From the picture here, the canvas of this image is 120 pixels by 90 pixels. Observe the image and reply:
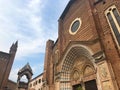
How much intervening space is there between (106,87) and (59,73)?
5252 mm

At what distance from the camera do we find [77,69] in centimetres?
1002

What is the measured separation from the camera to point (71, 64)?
1073cm

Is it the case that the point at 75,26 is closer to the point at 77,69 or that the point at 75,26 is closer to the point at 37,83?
the point at 77,69

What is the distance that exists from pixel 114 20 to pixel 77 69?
16.1ft

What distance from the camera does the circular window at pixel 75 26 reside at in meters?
11.5

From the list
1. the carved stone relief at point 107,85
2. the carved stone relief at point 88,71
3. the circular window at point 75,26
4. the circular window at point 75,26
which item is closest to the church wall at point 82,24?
the circular window at point 75,26

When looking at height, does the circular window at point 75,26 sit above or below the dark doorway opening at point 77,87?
above

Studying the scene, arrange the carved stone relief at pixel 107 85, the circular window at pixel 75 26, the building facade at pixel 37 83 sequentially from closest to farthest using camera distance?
the carved stone relief at pixel 107 85, the circular window at pixel 75 26, the building facade at pixel 37 83

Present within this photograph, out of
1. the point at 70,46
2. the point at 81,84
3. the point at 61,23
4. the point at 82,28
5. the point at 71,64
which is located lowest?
the point at 81,84

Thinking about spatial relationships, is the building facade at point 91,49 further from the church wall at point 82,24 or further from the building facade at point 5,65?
the building facade at point 5,65

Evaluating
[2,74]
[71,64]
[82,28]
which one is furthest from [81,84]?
[2,74]

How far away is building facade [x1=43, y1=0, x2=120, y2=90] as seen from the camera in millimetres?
6784

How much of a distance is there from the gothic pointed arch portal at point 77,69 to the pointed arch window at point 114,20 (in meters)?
2.08

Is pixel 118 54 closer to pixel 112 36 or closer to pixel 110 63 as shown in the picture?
pixel 110 63
